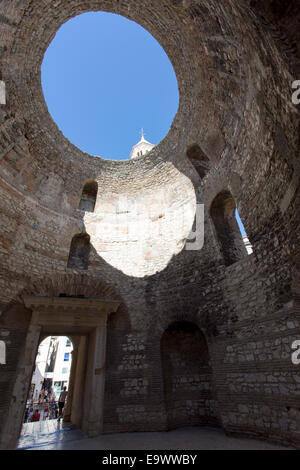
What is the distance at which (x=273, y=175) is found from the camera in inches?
213

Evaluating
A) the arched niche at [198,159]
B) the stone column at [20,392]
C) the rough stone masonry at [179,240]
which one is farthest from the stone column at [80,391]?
the arched niche at [198,159]

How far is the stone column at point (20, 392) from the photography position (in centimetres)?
529

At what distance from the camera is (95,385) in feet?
21.5

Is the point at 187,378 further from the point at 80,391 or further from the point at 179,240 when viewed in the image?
the point at 179,240

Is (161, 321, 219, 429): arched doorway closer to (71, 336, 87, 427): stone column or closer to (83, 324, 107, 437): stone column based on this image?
(83, 324, 107, 437): stone column

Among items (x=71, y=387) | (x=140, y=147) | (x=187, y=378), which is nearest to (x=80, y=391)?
(x=71, y=387)

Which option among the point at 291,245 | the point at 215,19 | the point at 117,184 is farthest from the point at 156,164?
the point at 291,245

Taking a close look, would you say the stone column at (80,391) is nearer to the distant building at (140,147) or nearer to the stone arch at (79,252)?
the stone arch at (79,252)

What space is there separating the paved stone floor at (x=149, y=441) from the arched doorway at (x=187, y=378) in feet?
1.11

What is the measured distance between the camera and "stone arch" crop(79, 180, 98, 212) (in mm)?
10735

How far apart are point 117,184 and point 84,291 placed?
5477 mm

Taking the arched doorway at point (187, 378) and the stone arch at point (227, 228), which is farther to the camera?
the stone arch at point (227, 228)

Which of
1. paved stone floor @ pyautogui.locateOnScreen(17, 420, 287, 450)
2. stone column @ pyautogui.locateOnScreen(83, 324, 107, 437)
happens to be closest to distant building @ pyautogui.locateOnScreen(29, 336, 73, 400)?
stone column @ pyautogui.locateOnScreen(83, 324, 107, 437)

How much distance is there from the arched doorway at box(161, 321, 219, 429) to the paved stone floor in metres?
0.34
